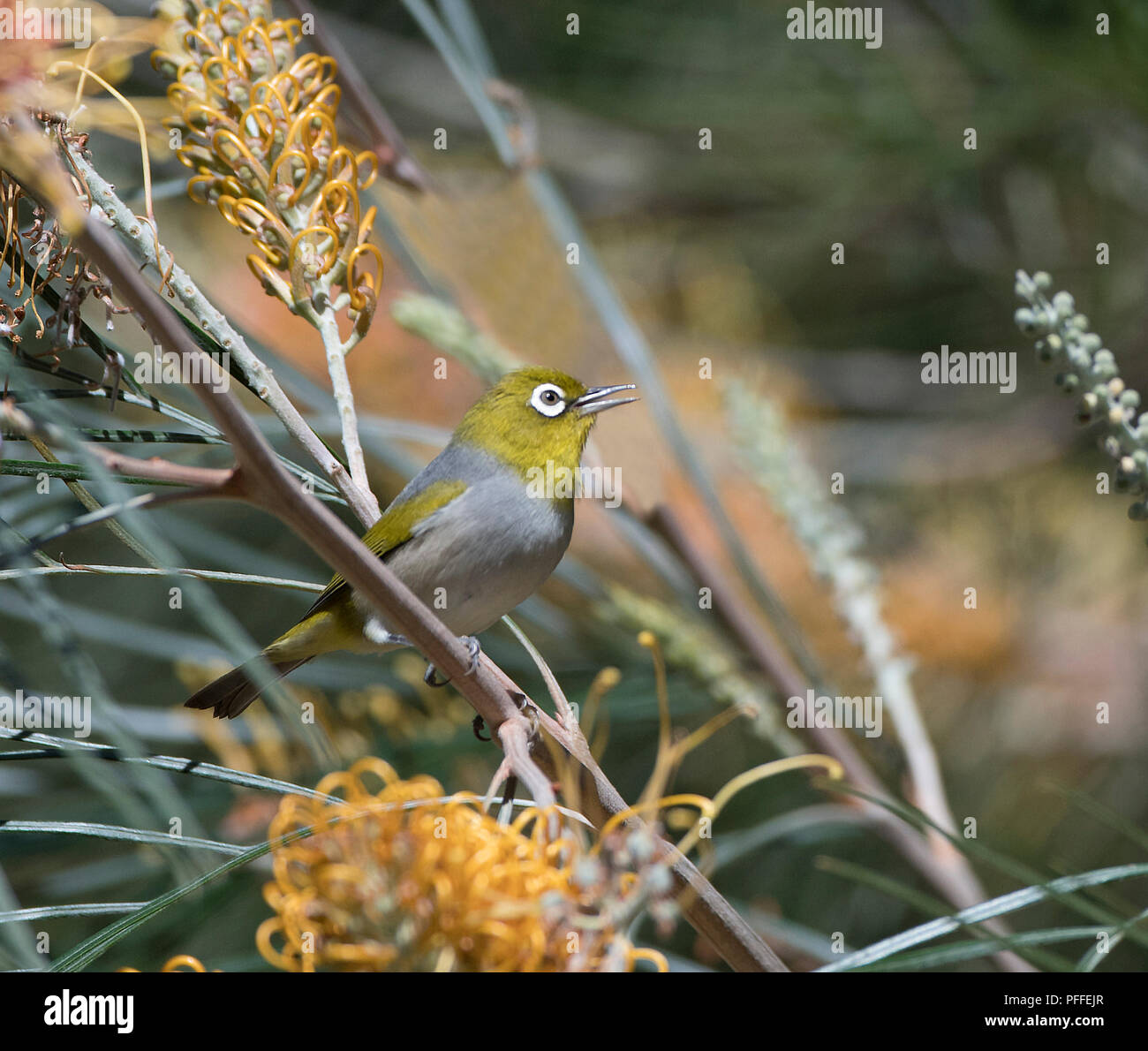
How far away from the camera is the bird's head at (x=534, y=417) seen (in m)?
2.22

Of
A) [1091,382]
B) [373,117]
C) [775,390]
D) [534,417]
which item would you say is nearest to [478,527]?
[534,417]

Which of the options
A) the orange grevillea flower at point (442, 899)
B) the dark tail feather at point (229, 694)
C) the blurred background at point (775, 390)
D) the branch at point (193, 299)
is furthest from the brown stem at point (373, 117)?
the orange grevillea flower at point (442, 899)

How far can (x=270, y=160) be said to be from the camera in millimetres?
1394

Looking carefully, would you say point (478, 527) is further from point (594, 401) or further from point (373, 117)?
point (373, 117)

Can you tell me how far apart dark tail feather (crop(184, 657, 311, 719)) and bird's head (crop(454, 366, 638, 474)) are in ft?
1.85

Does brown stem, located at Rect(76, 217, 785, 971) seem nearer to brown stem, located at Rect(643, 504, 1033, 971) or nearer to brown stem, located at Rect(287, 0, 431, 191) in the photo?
brown stem, located at Rect(643, 504, 1033, 971)

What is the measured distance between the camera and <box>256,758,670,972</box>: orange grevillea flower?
901 millimetres

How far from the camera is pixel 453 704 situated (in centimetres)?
254

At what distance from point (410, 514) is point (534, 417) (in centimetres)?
34

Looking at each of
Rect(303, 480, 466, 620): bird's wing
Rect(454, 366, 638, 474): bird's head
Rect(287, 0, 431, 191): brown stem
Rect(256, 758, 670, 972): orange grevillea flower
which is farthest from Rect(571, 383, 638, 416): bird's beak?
Rect(256, 758, 670, 972): orange grevillea flower

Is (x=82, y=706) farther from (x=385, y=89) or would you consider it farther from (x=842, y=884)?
(x=385, y=89)

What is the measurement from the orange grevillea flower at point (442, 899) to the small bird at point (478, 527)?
825 millimetres

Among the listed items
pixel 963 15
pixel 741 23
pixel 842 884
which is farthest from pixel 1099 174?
pixel 842 884

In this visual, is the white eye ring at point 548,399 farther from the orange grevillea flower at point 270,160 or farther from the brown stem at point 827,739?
the orange grevillea flower at point 270,160
